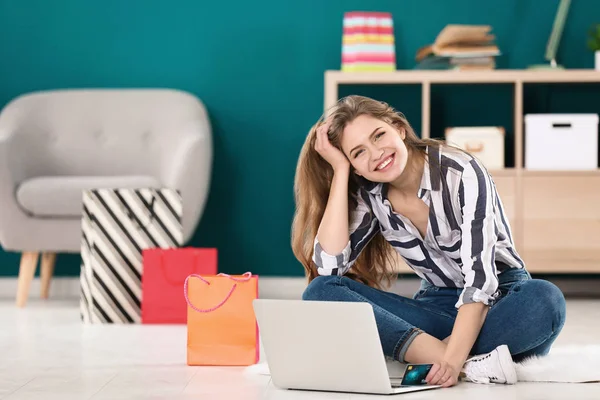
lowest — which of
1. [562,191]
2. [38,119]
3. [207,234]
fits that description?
[207,234]

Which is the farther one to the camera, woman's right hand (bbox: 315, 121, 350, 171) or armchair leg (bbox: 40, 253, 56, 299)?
armchair leg (bbox: 40, 253, 56, 299)

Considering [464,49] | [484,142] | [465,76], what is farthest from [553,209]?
[464,49]

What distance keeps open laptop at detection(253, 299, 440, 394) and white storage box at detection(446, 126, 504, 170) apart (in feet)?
6.72

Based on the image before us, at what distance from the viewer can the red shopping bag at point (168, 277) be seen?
2.93 m

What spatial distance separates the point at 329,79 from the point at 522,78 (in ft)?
2.53

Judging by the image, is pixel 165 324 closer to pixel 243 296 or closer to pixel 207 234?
pixel 243 296

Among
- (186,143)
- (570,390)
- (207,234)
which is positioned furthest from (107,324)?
(570,390)

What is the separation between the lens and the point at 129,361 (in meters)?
Result: 2.20

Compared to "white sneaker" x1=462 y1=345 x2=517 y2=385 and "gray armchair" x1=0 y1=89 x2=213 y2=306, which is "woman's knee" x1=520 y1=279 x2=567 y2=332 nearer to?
"white sneaker" x1=462 y1=345 x2=517 y2=385

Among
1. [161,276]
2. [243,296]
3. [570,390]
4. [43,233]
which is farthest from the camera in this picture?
[43,233]

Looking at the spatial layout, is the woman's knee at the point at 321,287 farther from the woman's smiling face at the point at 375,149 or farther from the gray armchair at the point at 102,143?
the gray armchair at the point at 102,143

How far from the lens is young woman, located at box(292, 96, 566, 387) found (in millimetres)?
1822

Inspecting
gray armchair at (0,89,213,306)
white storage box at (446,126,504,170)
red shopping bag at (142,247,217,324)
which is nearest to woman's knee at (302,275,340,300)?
red shopping bag at (142,247,217,324)

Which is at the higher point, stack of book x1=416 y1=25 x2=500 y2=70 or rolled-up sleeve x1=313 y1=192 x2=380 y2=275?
stack of book x1=416 y1=25 x2=500 y2=70
